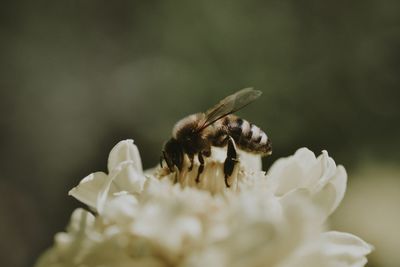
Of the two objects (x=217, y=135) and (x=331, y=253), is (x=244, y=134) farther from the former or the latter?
(x=331, y=253)

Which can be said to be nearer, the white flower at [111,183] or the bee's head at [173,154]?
the white flower at [111,183]

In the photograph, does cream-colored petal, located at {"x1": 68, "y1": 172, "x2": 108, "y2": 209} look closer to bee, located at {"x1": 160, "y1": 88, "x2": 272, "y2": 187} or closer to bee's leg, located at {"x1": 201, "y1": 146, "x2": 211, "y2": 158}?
bee, located at {"x1": 160, "y1": 88, "x2": 272, "y2": 187}

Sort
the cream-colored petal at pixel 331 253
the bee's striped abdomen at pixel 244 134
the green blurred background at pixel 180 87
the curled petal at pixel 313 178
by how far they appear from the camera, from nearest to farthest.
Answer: the cream-colored petal at pixel 331 253
the curled petal at pixel 313 178
the bee's striped abdomen at pixel 244 134
the green blurred background at pixel 180 87

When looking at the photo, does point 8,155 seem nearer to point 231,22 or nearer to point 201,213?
point 231,22

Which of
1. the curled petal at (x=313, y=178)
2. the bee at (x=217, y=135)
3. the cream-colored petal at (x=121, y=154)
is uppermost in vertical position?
the bee at (x=217, y=135)

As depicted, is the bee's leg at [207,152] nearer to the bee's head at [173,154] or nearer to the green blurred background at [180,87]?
the bee's head at [173,154]

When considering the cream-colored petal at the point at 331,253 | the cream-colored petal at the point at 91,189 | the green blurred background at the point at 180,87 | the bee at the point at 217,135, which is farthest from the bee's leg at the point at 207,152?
the green blurred background at the point at 180,87
